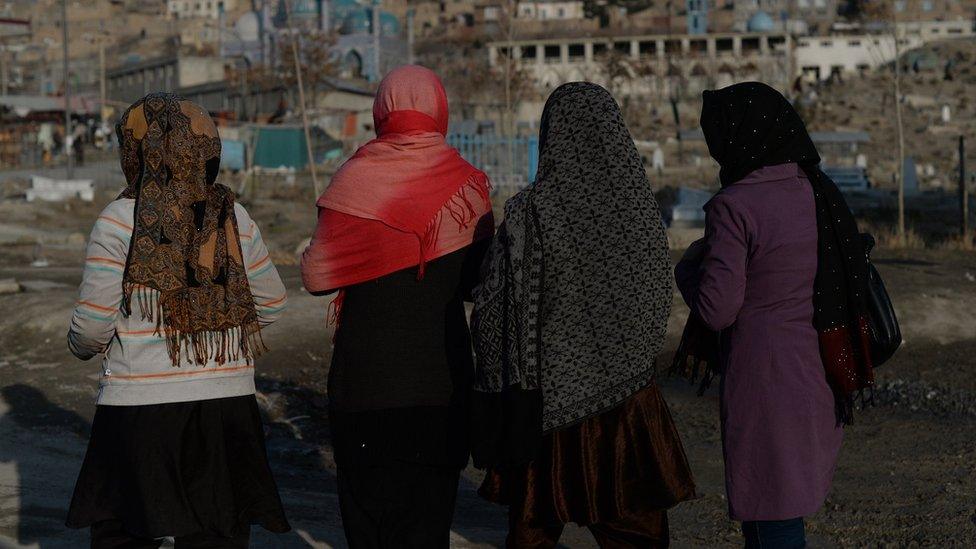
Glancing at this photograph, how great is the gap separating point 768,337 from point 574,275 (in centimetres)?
55

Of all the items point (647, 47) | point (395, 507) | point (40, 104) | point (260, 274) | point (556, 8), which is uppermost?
point (556, 8)

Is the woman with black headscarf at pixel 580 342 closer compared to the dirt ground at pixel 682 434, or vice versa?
the woman with black headscarf at pixel 580 342

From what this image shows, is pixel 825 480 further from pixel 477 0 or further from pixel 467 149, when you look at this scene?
pixel 477 0

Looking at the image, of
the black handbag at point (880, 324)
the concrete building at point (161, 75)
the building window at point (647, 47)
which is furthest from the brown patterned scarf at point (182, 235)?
the building window at point (647, 47)

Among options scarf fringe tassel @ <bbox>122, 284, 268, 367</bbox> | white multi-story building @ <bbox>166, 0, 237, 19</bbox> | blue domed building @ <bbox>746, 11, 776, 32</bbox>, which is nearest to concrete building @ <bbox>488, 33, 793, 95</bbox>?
blue domed building @ <bbox>746, 11, 776, 32</bbox>

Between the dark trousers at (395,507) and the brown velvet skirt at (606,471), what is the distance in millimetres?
238

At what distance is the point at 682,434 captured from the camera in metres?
6.88

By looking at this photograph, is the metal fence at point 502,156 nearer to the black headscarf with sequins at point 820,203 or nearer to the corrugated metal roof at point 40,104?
the corrugated metal roof at point 40,104

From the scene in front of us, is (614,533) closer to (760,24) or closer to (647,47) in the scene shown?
(647,47)

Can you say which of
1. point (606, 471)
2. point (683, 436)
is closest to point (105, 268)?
point (606, 471)

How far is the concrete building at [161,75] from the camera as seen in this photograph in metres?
57.5

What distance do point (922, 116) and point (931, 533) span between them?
141 feet

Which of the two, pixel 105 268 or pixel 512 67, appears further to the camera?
pixel 512 67

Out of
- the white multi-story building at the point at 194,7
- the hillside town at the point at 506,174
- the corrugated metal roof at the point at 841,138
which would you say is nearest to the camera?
the hillside town at the point at 506,174
